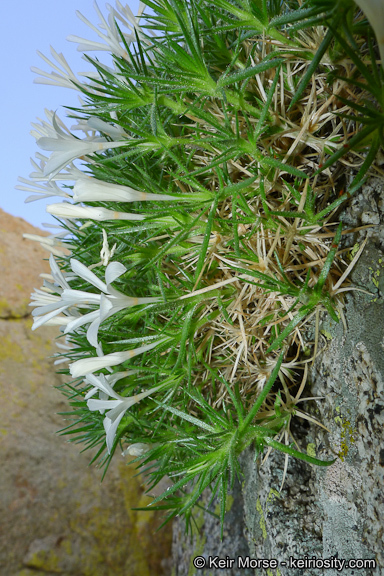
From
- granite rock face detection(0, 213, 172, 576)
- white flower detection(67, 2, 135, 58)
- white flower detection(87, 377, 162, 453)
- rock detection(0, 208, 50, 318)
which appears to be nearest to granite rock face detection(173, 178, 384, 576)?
white flower detection(87, 377, 162, 453)

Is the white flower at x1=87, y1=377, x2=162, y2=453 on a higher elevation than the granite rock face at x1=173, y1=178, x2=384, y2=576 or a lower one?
higher

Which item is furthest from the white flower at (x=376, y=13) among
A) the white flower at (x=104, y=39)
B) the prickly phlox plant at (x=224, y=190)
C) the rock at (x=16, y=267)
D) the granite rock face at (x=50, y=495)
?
the rock at (x=16, y=267)

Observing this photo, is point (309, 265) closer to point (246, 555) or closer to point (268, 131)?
point (268, 131)

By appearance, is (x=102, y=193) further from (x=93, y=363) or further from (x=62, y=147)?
(x=93, y=363)

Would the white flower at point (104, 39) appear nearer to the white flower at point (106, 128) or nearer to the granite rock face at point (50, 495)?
the white flower at point (106, 128)

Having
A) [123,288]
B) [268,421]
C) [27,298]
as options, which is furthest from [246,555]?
[27,298]

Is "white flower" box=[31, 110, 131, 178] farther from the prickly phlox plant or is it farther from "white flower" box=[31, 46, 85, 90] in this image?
"white flower" box=[31, 46, 85, 90]
